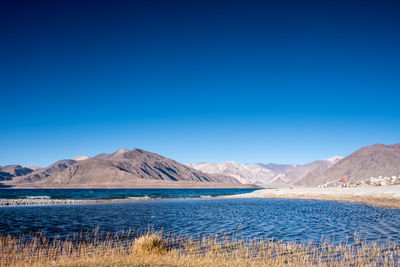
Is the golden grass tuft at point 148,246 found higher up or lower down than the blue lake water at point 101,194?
higher up

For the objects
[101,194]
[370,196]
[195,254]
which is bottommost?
[101,194]

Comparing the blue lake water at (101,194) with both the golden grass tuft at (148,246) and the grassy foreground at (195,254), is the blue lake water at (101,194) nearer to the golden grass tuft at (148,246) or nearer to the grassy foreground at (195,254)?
the grassy foreground at (195,254)

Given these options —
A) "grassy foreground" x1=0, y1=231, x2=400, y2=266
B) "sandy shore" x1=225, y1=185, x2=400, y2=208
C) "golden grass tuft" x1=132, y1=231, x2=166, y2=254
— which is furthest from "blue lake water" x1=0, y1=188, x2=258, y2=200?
"golden grass tuft" x1=132, y1=231, x2=166, y2=254

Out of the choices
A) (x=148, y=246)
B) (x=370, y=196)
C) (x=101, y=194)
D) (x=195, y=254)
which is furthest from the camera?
(x=101, y=194)

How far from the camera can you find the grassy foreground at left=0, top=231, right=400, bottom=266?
11.1m

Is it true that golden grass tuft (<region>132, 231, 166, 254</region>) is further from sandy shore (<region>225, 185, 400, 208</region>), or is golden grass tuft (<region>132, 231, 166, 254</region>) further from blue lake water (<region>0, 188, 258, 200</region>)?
blue lake water (<region>0, 188, 258, 200</region>)

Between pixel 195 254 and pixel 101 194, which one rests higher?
pixel 195 254

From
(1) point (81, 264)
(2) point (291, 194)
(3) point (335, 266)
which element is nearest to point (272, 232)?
(3) point (335, 266)

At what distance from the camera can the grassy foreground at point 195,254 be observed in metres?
11.1

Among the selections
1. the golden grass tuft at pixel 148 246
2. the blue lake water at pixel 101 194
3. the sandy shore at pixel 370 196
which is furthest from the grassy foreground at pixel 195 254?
the blue lake water at pixel 101 194

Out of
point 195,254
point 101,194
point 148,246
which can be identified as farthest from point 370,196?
point 101,194

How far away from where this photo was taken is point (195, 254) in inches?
535

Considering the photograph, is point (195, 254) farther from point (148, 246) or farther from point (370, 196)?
point (370, 196)

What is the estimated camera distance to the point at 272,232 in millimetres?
20156
